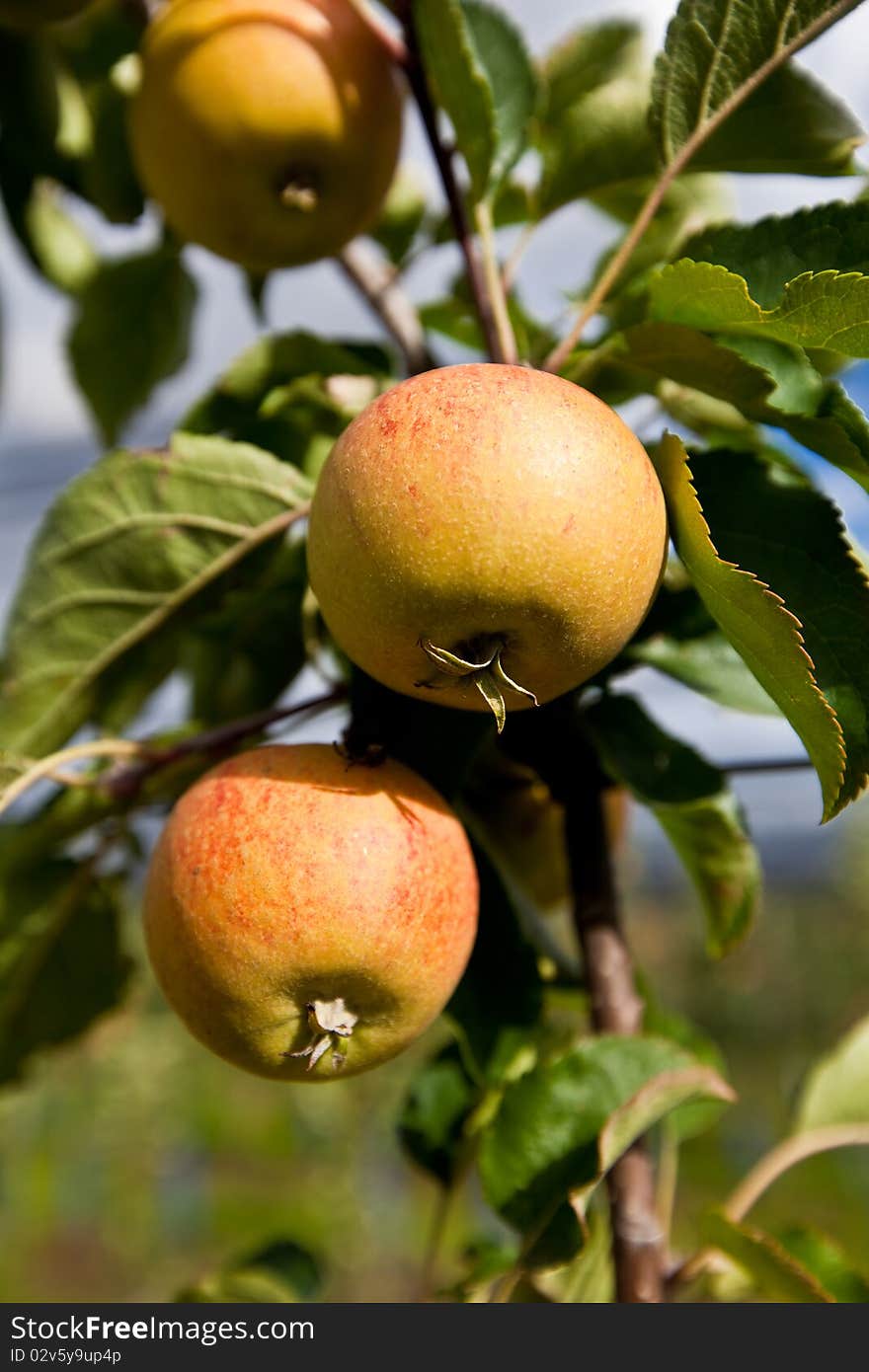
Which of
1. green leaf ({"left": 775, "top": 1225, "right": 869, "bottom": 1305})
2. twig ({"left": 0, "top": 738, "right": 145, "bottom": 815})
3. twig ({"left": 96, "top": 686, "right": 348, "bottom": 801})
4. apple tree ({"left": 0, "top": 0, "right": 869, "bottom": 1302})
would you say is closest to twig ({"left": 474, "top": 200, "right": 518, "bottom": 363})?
apple tree ({"left": 0, "top": 0, "right": 869, "bottom": 1302})

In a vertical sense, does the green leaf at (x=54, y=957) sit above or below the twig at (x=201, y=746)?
below

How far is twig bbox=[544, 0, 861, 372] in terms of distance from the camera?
57 cm

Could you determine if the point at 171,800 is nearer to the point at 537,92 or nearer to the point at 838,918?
the point at 537,92

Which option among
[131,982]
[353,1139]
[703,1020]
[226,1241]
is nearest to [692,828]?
[131,982]

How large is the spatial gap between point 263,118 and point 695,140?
0.24m

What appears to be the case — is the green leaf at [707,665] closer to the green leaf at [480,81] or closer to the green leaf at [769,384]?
the green leaf at [769,384]

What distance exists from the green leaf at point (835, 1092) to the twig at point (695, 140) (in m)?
0.56

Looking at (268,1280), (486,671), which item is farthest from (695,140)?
(268,1280)

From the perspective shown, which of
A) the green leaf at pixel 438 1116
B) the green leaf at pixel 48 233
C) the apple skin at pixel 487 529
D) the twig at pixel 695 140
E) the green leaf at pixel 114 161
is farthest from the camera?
the green leaf at pixel 48 233

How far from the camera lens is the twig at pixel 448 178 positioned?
2.14ft

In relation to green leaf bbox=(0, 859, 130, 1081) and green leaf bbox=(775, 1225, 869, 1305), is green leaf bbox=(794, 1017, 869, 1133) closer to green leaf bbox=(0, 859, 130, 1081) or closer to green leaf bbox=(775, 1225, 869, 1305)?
green leaf bbox=(775, 1225, 869, 1305)

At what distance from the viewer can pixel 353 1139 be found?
507 cm

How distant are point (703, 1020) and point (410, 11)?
8807 mm

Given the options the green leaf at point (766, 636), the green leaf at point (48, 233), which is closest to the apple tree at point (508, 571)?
the green leaf at point (766, 636)
